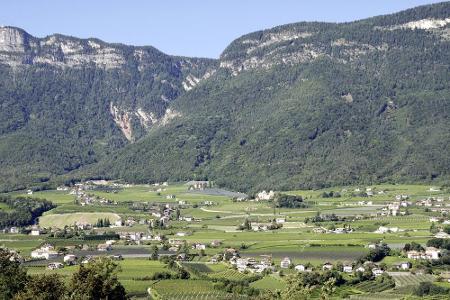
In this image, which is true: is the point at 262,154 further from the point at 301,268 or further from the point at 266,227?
the point at 301,268

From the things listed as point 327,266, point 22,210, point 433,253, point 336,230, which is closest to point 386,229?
point 336,230

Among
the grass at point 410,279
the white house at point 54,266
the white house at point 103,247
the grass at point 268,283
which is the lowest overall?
the grass at point 410,279

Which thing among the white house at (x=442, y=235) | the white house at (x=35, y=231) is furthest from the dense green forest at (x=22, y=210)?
the white house at (x=442, y=235)

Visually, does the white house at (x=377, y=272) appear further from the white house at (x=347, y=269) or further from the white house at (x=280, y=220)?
the white house at (x=280, y=220)

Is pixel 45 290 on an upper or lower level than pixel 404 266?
upper

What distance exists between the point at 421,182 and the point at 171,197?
4247 cm

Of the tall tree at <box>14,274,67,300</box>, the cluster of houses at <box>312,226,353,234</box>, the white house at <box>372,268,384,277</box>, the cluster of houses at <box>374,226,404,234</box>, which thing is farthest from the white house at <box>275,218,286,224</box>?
the tall tree at <box>14,274,67,300</box>

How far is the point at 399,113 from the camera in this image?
19375 cm

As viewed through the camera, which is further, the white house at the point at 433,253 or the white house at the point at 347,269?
the white house at the point at 433,253

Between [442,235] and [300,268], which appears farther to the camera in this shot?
[442,235]

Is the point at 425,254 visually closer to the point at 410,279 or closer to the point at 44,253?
the point at 410,279

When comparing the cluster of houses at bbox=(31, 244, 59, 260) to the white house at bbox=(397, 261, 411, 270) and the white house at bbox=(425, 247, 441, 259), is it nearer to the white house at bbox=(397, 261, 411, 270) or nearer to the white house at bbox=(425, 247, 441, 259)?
the white house at bbox=(397, 261, 411, 270)

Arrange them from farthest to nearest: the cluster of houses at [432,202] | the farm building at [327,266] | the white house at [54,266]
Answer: the cluster of houses at [432,202] → the white house at [54,266] → the farm building at [327,266]

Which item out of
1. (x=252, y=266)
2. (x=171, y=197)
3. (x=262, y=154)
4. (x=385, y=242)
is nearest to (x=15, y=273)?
(x=252, y=266)
